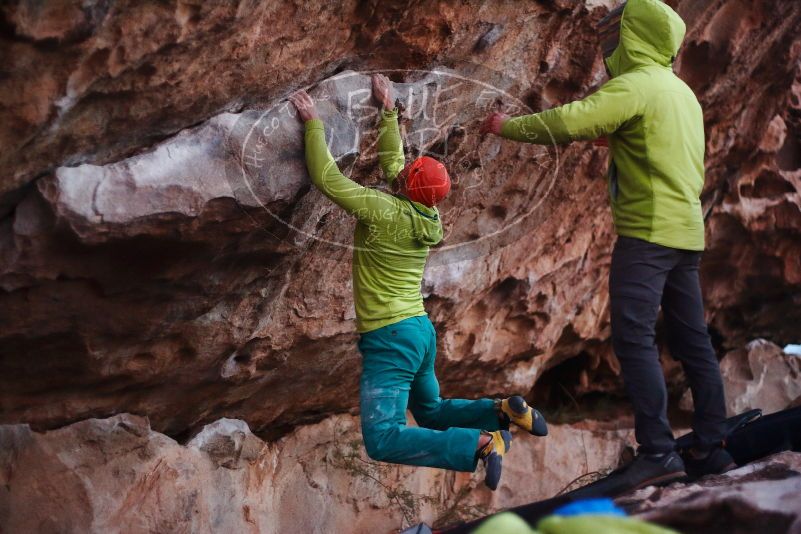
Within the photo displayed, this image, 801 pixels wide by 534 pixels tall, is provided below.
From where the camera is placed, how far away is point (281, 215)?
3.58 metres

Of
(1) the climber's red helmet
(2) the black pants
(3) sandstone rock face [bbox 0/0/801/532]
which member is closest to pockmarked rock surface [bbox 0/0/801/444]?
(3) sandstone rock face [bbox 0/0/801/532]

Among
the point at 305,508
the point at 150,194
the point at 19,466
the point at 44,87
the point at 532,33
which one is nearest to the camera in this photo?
the point at 44,87

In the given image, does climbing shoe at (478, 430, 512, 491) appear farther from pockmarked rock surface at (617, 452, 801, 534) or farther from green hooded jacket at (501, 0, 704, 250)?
green hooded jacket at (501, 0, 704, 250)

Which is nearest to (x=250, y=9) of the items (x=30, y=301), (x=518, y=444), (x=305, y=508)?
(x=30, y=301)

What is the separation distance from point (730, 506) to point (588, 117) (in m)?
1.40

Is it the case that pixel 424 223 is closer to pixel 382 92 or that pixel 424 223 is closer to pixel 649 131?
pixel 382 92

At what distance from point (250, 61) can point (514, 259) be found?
80.6 inches

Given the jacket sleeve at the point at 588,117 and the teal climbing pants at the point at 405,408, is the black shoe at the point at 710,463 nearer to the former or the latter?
the teal climbing pants at the point at 405,408

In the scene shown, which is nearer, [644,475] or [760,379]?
[644,475]

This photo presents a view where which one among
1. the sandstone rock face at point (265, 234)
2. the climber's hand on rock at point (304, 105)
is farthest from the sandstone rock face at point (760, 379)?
the climber's hand on rock at point (304, 105)

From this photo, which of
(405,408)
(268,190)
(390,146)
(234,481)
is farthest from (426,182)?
(234,481)

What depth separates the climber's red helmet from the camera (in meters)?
3.49

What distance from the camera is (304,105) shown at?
3.49 m

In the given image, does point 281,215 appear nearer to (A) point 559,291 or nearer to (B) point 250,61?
(B) point 250,61
